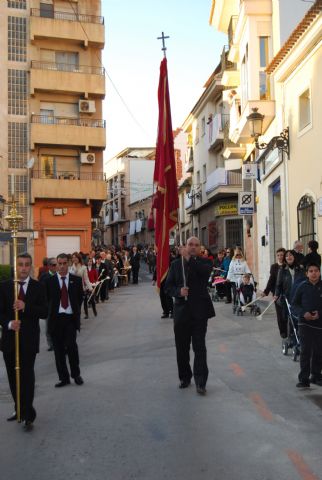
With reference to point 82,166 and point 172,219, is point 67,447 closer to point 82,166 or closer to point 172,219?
point 172,219

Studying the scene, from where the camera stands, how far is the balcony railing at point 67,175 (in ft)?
117

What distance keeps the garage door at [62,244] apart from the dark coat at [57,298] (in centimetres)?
2737

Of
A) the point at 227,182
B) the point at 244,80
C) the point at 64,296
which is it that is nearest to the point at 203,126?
the point at 227,182

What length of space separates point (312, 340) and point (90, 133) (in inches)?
1182

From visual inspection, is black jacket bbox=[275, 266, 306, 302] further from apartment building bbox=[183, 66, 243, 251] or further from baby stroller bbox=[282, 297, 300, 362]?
apartment building bbox=[183, 66, 243, 251]

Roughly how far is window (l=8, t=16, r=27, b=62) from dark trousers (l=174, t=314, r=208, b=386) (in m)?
31.4

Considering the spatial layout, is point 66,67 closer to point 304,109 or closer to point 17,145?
point 17,145

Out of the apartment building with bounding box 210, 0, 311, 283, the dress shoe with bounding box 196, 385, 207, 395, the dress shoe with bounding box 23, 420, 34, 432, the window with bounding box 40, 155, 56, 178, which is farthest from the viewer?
the window with bounding box 40, 155, 56, 178

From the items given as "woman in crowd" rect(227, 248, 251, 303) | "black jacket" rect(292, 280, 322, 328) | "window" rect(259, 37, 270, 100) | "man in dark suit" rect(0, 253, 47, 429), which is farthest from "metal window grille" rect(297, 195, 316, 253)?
"man in dark suit" rect(0, 253, 47, 429)

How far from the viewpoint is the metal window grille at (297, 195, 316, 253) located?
15.6 meters

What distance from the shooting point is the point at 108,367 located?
9750mm

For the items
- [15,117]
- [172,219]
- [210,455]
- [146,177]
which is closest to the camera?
[210,455]

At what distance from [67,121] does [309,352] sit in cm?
3066

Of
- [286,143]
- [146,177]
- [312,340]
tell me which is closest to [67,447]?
[312,340]
